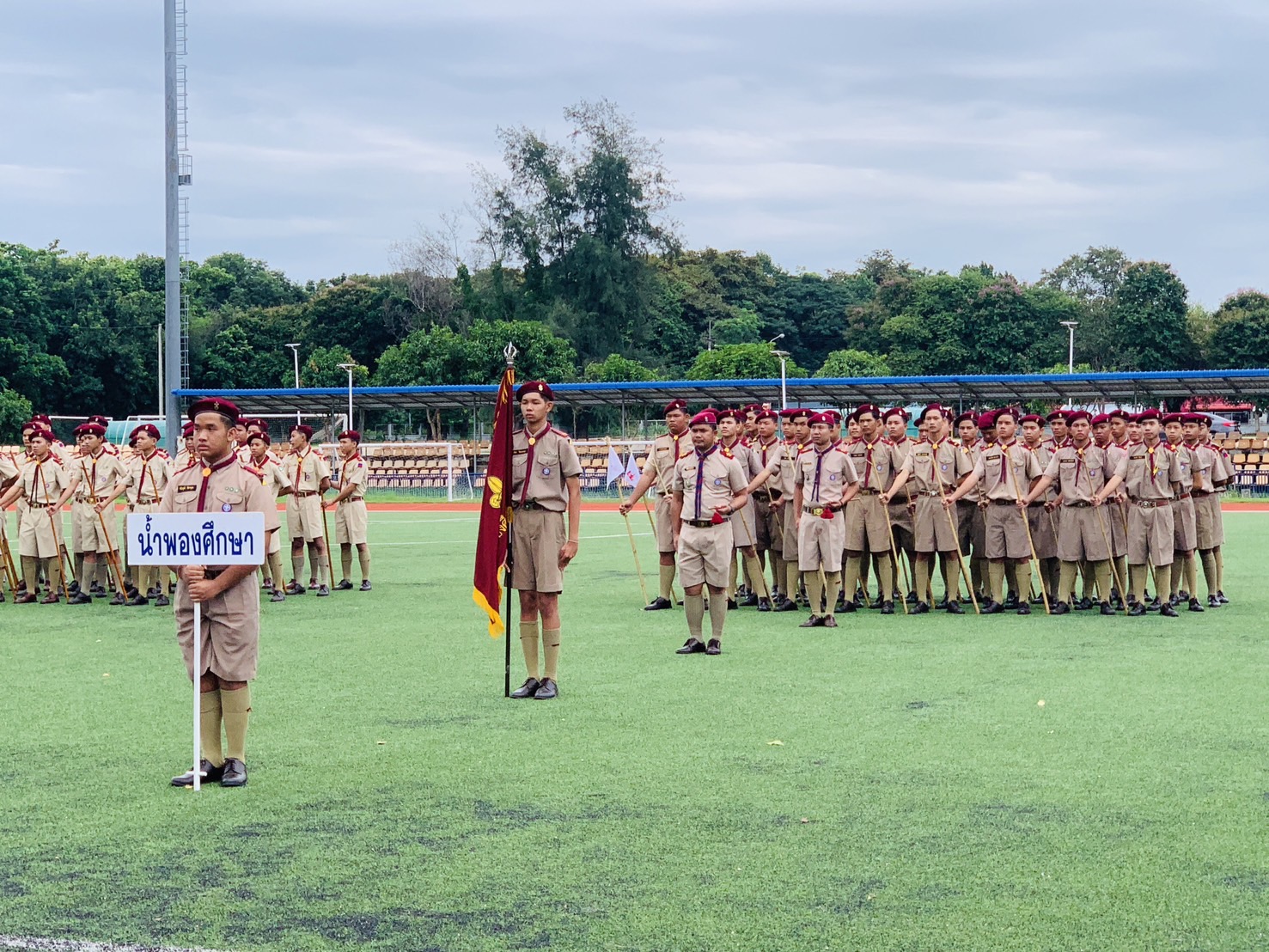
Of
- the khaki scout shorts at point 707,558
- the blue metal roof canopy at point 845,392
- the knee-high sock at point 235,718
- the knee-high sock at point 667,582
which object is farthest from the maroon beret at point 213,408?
the blue metal roof canopy at point 845,392

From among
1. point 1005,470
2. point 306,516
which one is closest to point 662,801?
point 1005,470

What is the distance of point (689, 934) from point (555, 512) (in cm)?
462

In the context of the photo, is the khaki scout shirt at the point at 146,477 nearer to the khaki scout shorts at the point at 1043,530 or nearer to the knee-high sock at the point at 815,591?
the knee-high sock at the point at 815,591

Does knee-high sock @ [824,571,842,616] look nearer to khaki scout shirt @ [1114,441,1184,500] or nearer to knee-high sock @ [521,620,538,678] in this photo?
Result: khaki scout shirt @ [1114,441,1184,500]

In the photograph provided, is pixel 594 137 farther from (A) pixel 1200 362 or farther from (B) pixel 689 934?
(B) pixel 689 934

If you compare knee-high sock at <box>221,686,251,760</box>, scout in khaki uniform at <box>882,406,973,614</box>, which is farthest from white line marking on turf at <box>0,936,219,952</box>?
scout in khaki uniform at <box>882,406,973,614</box>

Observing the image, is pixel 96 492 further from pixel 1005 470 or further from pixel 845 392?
pixel 845 392

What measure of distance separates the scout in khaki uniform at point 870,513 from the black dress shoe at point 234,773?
790 centimetres

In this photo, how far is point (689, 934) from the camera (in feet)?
15.2

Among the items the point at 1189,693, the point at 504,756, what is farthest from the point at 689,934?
the point at 1189,693

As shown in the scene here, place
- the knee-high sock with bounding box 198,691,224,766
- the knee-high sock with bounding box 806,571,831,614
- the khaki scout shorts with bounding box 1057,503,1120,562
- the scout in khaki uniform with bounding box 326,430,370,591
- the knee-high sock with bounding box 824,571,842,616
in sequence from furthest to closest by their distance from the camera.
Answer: the scout in khaki uniform with bounding box 326,430,370,591
the khaki scout shorts with bounding box 1057,503,1120,562
the knee-high sock with bounding box 806,571,831,614
the knee-high sock with bounding box 824,571,842,616
the knee-high sock with bounding box 198,691,224,766

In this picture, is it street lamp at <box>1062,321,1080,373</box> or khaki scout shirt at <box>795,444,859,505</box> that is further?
street lamp at <box>1062,321,1080,373</box>

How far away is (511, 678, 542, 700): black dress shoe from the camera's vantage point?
887 cm

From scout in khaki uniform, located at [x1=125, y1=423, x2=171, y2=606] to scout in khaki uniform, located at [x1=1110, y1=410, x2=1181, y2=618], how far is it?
9590 millimetres
